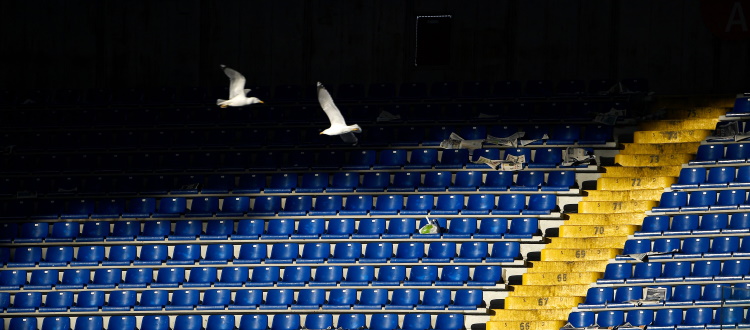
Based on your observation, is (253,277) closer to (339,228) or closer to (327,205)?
(339,228)

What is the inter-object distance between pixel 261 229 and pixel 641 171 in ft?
20.8

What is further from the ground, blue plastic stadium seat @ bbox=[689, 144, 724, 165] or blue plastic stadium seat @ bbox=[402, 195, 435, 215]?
blue plastic stadium seat @ bbox=[689, 144, 724, 165]

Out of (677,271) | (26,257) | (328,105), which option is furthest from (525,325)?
(26,257)

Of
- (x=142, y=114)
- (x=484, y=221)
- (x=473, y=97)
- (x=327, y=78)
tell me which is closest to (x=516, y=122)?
(x=473, y=97)

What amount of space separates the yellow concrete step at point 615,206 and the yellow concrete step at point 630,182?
1.52 feet

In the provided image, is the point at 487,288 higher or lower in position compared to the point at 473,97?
lower

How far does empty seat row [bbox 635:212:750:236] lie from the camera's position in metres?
19.4

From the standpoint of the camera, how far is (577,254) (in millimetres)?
19734

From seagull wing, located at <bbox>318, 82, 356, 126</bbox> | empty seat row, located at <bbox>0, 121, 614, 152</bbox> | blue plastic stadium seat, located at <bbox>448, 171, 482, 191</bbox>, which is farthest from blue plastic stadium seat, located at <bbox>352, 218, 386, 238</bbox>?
seagull wing, located at <bbox>318, 82, 356, 126</bbox>

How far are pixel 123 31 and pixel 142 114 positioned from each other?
8.45 feet

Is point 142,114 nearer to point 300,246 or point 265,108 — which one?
point 265,108

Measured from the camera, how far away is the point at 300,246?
67.0ft

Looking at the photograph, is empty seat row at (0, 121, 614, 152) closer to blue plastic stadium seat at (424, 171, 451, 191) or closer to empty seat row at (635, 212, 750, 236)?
blue plastic stadium seat at (424, 171, 451, 191)

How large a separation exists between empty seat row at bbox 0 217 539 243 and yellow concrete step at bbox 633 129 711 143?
9.96ft
